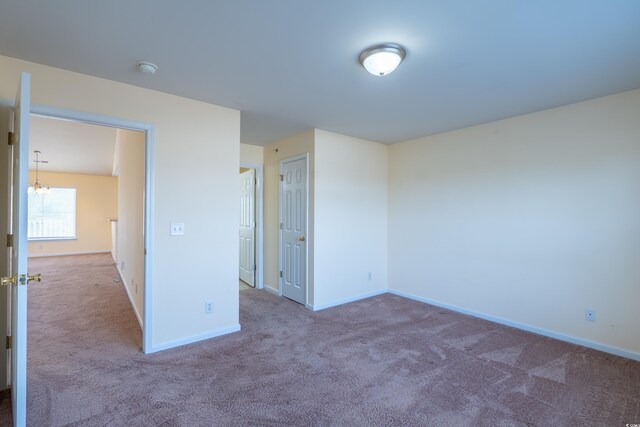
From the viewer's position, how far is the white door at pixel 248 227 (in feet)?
16.5

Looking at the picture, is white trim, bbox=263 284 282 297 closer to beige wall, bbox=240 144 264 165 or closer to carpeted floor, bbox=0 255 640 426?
carpeted floor, bbox=0 255 640 426

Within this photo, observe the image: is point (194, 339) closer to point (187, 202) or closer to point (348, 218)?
point (187, 202)

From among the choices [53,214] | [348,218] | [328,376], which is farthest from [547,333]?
[53,214]

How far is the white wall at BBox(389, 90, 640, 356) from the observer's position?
274cm

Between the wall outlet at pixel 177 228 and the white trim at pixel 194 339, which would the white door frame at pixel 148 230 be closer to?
the white trim at pixel 194 339

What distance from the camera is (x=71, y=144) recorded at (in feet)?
17.5

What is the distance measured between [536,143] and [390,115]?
160 centimetres

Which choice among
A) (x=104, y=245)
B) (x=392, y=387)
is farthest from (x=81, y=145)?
(x=392, y=387)

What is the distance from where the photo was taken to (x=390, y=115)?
336 centimetres

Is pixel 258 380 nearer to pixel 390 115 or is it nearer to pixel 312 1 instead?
pixel 312 1

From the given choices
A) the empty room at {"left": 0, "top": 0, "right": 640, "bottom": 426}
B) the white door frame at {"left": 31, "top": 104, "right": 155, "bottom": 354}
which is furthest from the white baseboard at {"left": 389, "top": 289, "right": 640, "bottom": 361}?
the white door frame at {"left": 31, "top": 104, "right": 155, "bottom": 354}

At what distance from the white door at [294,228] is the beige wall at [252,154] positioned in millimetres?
637

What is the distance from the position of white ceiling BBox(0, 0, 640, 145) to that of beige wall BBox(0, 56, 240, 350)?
169 mm

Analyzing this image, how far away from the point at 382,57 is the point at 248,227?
12.5ft
